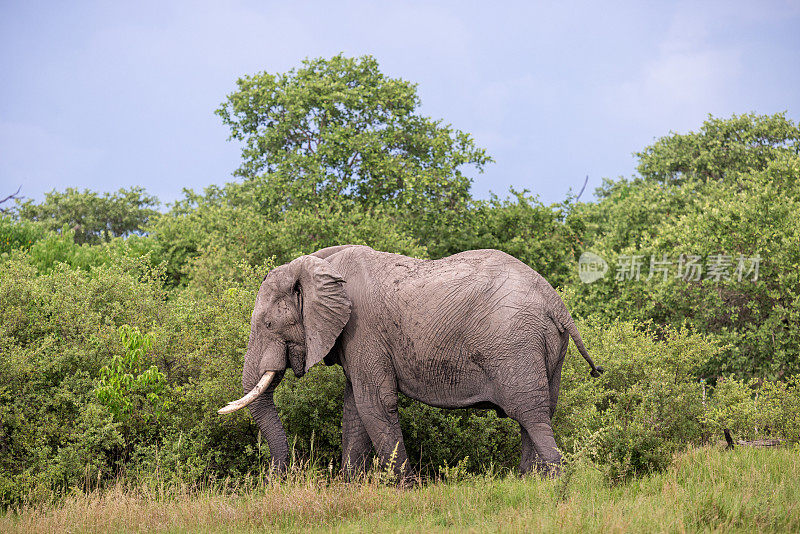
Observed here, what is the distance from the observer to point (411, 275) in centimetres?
901

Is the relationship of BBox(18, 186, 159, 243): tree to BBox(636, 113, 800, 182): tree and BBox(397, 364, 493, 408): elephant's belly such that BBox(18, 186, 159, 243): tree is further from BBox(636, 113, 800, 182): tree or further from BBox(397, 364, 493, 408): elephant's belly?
BBox(397, 364, 493, 408): elephant's belly

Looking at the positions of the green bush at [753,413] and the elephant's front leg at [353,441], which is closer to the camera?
the elephant's front leg at [353,441]

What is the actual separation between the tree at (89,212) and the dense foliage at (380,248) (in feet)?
2.10

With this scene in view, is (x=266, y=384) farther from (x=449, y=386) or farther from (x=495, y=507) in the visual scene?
(x=495, y=507)

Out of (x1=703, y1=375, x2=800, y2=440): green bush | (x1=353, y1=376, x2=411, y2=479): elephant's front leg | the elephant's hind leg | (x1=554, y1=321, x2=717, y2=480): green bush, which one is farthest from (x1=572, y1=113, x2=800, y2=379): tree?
(x1=353, y1=376, x2=411, y2=479): elephant's front leg

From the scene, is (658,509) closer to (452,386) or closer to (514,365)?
(514,365)

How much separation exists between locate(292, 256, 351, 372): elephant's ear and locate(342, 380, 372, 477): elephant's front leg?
71 cm

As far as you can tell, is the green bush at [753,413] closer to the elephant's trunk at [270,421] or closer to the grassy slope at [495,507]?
the grassy slope at [495,507]

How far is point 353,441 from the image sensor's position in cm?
934


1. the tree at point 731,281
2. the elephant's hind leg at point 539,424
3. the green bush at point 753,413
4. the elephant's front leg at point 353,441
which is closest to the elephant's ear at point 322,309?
the elephant's front leg at point 353,441

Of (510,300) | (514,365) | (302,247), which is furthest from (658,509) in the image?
(302,247)

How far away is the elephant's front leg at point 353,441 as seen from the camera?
9.27 meters
